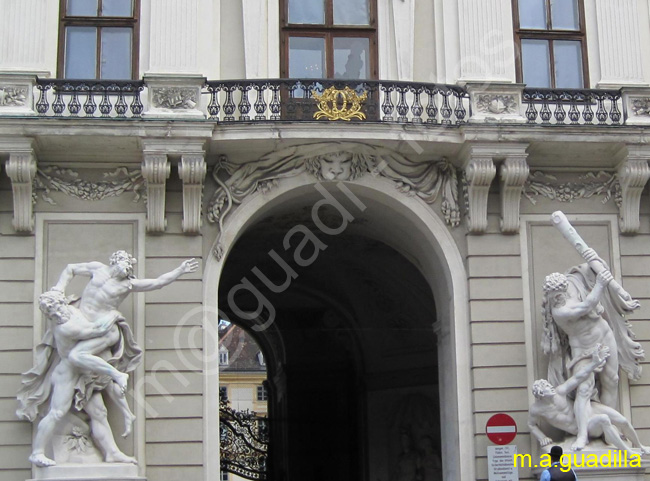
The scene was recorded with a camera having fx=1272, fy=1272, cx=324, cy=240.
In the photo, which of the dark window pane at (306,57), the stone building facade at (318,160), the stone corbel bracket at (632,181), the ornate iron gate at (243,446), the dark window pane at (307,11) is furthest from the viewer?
the ornate iron gate at (243,446)

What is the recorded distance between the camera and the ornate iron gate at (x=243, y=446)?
101 ft

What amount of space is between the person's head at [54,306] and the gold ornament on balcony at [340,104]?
4193 millimetres

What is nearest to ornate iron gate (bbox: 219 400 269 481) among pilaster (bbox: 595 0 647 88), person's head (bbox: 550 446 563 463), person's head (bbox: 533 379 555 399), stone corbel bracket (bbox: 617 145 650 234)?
stone corbel bracket (bbox: 617 145 650 234)

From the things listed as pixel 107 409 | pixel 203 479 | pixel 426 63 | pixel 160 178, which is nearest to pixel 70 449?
pixel 107 409

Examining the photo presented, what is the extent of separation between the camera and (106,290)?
53.2 ft

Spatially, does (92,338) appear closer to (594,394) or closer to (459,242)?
(459,242)

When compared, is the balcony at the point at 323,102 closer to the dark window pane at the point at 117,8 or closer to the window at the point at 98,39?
the window at the point at 98,39

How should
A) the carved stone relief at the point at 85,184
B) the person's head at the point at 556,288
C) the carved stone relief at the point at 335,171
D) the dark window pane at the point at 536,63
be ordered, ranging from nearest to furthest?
the person's head at the point at 556,288
the carved stone relief at the point at 85,184
the carved stone relief at the point at 335,171
the dark window pane at the point at 536,63

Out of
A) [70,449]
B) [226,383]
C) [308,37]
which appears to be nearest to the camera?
[70,449]

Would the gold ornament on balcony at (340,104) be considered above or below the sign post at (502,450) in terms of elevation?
above

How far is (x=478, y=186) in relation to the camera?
17359 millimetres

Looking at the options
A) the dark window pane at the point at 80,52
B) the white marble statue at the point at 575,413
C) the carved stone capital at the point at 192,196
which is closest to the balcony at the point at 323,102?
the dark window pane at the point at 80,52

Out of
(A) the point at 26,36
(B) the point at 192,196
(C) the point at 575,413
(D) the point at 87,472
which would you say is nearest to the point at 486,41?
(B) the point at 192,196

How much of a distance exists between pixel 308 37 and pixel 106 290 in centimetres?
479
